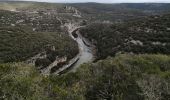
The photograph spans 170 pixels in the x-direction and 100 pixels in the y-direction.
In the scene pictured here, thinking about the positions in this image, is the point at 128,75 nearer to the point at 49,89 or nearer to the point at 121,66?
the point at 121,66

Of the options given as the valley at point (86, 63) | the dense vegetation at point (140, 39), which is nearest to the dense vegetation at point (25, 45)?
the valley at point (86, 63)

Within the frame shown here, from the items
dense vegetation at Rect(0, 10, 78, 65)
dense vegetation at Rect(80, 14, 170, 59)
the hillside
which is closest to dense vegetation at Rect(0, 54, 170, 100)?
dense vegetation at Rect(80, 14, 170, 59)

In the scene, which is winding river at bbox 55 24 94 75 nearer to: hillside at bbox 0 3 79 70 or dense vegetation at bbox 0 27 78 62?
hillside at bbox 0 3 79 70

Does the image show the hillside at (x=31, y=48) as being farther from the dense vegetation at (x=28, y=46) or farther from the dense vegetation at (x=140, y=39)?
the dense vegetation at (x=140, y=39)

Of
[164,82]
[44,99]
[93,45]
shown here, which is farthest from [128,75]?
[93,45]

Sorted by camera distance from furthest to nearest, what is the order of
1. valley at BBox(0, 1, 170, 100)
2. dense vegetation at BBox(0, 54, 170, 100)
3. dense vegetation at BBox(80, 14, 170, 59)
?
dense vegetation at BBox(80, 14, 170, 59) < valley at BBox(0, 1, 170, 100) < dense vegetation at BBox(0, 54, 170, 100)

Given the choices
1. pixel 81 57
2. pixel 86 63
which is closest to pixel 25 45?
pixel 81 57

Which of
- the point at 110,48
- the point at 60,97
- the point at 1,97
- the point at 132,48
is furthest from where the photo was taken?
the point at 110,48

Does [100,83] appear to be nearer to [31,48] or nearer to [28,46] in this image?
[31,48]

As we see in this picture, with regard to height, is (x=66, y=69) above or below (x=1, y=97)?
below
